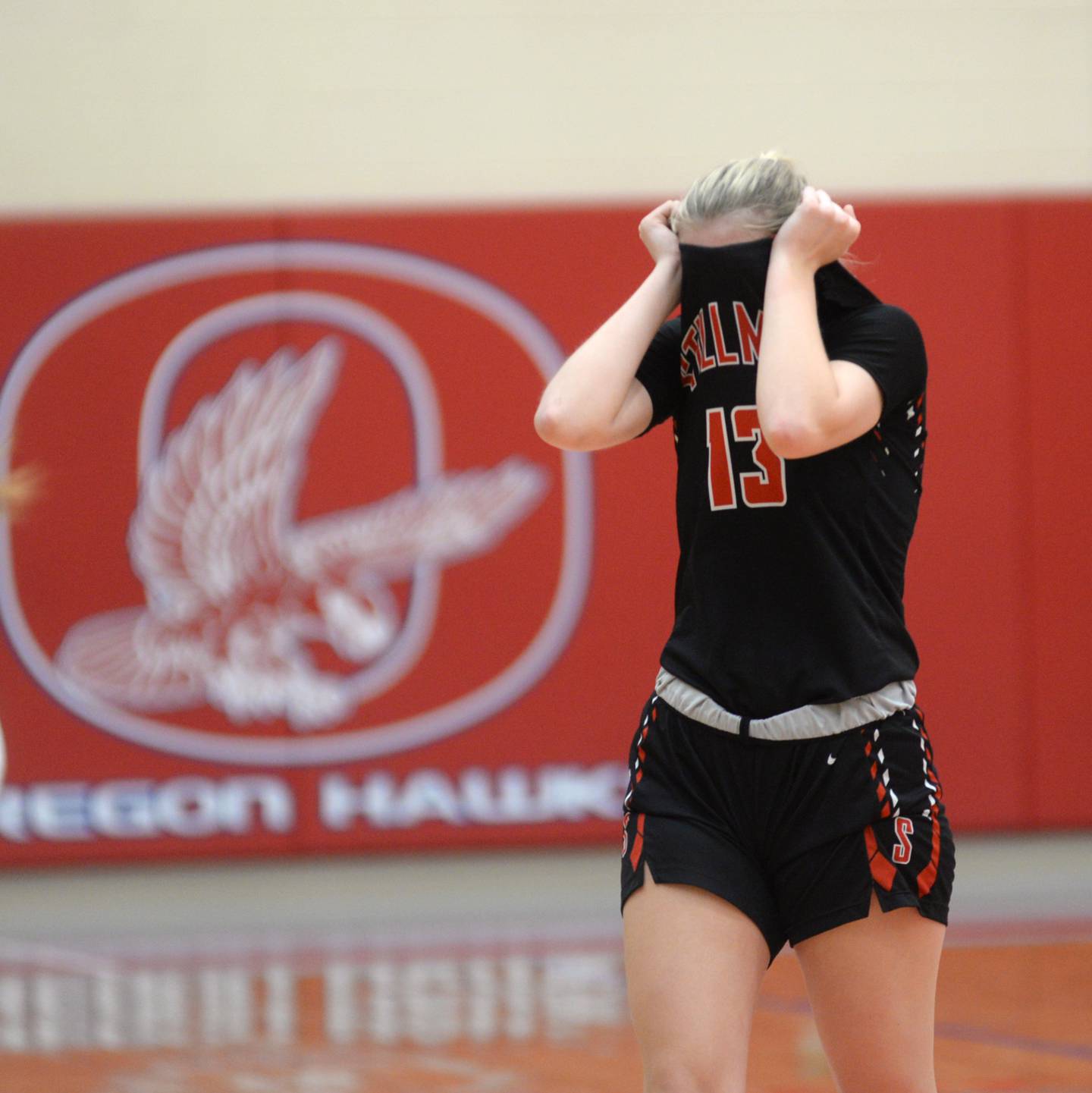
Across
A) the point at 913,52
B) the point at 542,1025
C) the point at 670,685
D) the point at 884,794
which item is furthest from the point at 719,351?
the point at 913,52

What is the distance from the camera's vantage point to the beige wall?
7.02 meters

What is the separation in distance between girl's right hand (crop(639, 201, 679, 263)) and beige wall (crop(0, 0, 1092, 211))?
4644mm

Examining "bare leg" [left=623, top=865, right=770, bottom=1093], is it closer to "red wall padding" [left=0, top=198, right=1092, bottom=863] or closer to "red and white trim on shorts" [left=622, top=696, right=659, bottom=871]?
"red and white trim on shorts" [left=622, top=696, right=659, bottom=871]

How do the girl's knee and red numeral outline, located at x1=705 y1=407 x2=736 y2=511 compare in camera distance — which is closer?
the girl's knee

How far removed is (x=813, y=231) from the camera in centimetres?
232

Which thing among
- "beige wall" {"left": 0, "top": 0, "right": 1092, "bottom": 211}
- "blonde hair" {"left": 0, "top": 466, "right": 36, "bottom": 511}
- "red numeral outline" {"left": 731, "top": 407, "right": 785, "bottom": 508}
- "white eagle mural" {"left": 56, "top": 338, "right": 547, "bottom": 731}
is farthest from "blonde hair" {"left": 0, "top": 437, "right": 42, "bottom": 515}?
"red numeral outline" {"left": 731, "top": 407, "right": 785, "bottom": 508}

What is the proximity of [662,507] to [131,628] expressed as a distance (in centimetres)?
208

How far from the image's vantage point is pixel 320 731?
6840 millimetres

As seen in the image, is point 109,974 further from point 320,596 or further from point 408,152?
point 408,152

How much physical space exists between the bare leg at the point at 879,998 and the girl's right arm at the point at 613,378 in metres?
0.72

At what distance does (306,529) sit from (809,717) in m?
4.75

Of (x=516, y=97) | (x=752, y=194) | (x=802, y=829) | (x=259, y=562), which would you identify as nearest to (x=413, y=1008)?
(x=259, y=562)

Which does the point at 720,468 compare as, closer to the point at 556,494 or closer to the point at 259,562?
the point at 556,494

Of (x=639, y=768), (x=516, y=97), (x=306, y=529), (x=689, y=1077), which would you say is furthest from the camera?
(x=516, y=97)
